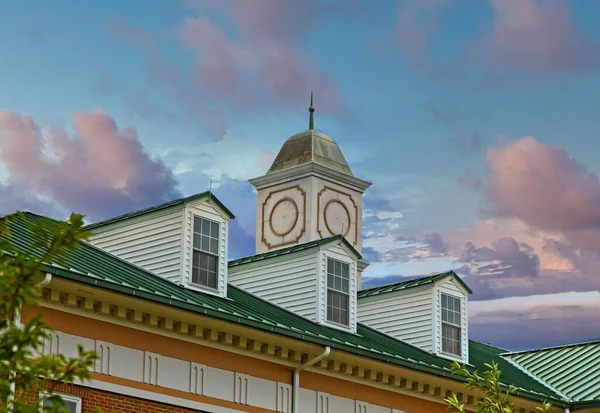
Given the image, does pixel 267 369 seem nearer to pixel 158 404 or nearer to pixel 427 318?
pixel 158 404

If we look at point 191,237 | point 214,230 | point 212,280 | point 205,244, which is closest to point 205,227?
point 214,230

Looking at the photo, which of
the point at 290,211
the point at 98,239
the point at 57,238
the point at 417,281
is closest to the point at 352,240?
the point at 290,211

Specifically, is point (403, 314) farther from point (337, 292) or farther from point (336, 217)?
point (336, 217)

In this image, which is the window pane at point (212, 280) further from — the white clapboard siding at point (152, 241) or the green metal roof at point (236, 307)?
the white clapboard siding at point (152, 241)

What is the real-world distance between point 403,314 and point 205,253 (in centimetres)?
758

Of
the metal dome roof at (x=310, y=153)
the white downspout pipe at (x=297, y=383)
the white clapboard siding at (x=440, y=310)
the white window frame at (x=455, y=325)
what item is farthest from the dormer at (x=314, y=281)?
the metal dome roof at (x=310, y=153)

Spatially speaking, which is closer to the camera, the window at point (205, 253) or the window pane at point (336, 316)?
the window at point (205, 253)

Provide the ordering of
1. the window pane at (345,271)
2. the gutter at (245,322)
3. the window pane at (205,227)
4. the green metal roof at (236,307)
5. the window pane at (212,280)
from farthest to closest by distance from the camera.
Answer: the window pane at (345,271), the window pane at (205,227), the window pane at (212,280), the green metal roof at (236,307), the gutter at (245,322)

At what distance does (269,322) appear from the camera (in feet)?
82.5

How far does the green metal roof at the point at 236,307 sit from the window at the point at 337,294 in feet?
1.92

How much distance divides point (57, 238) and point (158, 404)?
37.6 ft

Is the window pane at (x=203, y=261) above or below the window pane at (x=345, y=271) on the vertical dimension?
below

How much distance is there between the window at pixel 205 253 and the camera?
27.3 metres

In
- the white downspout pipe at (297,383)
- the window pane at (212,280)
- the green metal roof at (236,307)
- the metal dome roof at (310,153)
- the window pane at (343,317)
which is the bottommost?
the white downspout pipe at (297,383)
